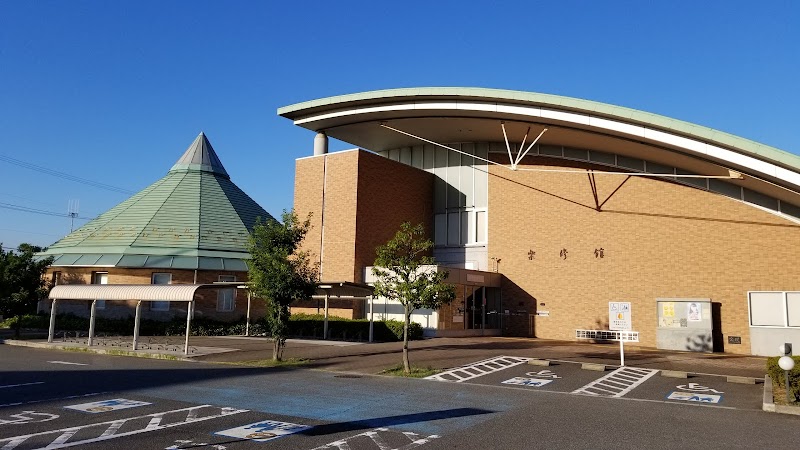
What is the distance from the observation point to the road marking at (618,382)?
13.8 metres

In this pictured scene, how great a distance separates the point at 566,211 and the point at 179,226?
23.9 m

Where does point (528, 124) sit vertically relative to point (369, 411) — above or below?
above

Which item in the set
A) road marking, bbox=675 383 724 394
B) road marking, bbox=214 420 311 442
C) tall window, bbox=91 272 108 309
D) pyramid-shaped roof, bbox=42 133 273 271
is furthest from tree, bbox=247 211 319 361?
tall window, bbox=91 272 108 309

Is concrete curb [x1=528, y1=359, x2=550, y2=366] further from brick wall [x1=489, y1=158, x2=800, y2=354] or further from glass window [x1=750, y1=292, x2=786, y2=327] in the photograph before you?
glass window [x1=750, y1=292, x2=786, y2=327]

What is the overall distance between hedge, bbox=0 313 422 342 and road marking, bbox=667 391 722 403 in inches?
607

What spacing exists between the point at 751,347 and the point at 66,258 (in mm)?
35885

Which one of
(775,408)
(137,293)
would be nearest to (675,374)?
(775,408)

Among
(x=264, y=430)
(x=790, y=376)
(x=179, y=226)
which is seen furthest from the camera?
(x=179, y=226)

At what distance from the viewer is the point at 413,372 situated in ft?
54.8

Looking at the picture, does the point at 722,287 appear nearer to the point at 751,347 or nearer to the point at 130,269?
the point at 751,347

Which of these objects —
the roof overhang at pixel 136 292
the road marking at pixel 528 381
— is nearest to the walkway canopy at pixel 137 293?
the roof overhang at pixel 136 292

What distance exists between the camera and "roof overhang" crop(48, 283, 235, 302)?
69.9 feet

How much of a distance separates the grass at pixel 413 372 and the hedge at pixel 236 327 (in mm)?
10285

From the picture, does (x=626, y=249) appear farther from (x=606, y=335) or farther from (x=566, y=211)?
(x=606, y=335)
